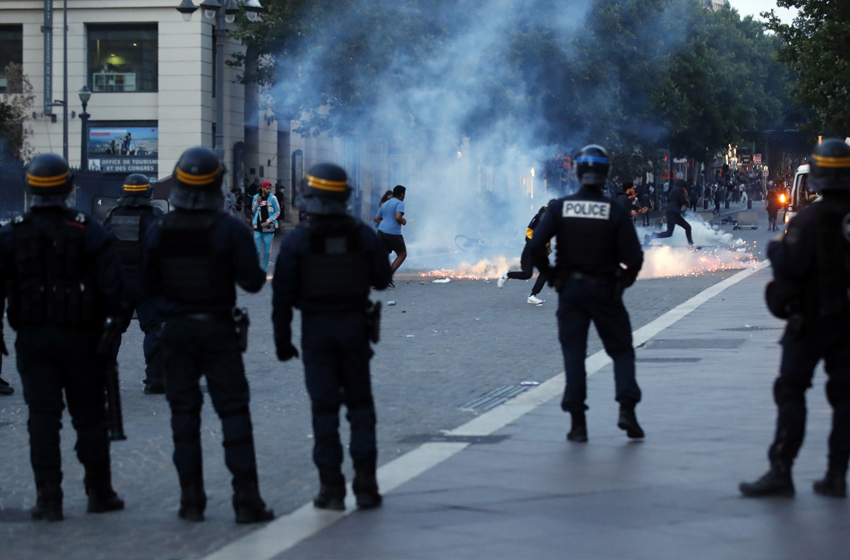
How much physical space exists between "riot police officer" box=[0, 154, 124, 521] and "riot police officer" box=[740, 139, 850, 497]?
293 cm

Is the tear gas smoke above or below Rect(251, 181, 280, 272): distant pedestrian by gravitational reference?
above

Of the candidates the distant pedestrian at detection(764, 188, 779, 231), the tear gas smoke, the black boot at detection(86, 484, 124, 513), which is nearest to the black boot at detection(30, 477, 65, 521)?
the black boot at detection(86, 484, 124, 513)

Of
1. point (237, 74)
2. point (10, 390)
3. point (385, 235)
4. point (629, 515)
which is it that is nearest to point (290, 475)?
point (629, 515)

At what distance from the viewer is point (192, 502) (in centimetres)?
559

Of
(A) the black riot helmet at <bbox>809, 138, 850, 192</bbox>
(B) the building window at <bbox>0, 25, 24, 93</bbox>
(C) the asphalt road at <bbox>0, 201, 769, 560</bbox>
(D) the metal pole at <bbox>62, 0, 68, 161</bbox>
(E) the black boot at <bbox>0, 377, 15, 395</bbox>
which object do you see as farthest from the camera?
(B) the building window at <bbox>0, 25, 24, 93</bbox>

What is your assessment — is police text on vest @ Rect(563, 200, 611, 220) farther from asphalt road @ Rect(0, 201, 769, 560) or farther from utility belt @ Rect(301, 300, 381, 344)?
utility belt @ Rect(301, 300, 381, 344)

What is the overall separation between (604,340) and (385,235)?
45.1 feet

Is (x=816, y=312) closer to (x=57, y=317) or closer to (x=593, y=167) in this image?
(x=593, y=167)

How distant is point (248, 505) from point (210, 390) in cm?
52

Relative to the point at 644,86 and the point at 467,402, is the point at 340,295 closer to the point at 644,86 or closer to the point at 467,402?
the point at 467,402

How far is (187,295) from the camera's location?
5.60m

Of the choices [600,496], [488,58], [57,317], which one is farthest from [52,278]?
[488,58]

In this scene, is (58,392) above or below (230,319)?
below

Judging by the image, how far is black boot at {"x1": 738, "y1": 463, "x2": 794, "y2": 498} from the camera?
5.79m
